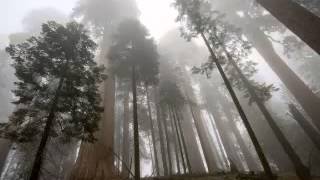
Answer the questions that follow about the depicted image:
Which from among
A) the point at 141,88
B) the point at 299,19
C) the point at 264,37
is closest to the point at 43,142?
the point at 299,19

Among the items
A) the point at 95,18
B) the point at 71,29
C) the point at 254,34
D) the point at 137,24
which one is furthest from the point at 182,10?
the point at 95,18

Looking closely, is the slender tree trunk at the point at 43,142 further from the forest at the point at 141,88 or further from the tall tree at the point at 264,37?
the tall tree at the point at 264,37

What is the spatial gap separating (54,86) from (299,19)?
12427 mm

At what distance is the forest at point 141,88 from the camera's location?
1240cm

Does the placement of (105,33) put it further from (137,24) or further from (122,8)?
(137,24)

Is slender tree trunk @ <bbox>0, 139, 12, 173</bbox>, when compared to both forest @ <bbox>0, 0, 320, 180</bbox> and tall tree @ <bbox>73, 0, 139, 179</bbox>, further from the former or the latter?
tall tree @ <bbox>73, 0, 139, 179</bbox>

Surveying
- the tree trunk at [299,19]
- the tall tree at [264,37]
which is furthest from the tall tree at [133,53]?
the tree trunk at [299,19]

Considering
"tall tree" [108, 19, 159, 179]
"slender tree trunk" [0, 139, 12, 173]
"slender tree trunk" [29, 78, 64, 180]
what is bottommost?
"slender tree trunk" [29, 78, 64, 180]

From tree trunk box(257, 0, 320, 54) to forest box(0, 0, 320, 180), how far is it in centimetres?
4

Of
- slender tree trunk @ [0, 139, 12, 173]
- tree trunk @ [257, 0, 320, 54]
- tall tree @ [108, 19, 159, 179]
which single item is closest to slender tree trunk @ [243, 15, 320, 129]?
tall tree @ [108, 19, 159, 179]

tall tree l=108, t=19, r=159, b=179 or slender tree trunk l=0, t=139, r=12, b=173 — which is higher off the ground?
tall tree l=108, t=19, r=159, b=179

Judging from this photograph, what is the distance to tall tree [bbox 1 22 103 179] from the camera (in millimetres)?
12109

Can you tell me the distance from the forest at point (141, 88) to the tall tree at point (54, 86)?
54 mm

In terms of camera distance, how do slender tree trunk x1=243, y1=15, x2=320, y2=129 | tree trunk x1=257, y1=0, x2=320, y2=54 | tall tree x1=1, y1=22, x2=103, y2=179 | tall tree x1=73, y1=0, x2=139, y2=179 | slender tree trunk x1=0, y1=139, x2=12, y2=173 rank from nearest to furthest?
1. tree trunk x1=257, y1=0, x2=320, y2=54
2. tall tree x1=1, y1=22, x2=103, y2=179
3. tall tree x1=73, y1=0, x2=139, y2=179
4. slender tree trunk x1=243, y1=15, x2=320, y2=129
5. slender tree trunk x1=0, y1=139, x2=12, y2=173
